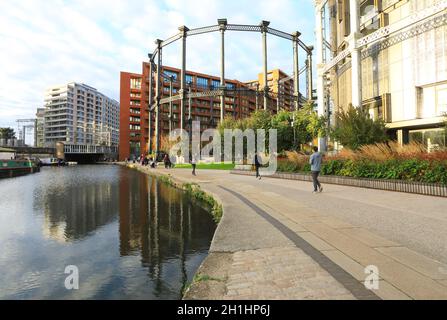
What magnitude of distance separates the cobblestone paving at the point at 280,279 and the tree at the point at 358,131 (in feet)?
48.8

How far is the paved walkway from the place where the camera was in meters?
2.93

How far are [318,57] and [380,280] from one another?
33.8 m

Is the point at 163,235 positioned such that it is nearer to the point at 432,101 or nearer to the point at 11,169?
the point at 432,101

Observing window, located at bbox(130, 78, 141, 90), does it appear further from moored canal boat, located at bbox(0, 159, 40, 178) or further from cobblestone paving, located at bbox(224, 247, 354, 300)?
cobblestone paving, located at bbox(224, 247, 354, 300)

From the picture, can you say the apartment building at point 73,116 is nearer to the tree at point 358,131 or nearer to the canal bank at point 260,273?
the tree at point 358,131

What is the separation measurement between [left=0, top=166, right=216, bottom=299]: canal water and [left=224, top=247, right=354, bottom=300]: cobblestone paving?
113 centimetres

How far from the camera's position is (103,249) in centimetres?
605

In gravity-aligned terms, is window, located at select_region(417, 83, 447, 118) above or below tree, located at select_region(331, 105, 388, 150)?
above


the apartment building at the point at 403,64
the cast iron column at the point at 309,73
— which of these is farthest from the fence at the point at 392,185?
the cast iron column at the point at 309,73

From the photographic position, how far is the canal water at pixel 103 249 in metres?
4.25

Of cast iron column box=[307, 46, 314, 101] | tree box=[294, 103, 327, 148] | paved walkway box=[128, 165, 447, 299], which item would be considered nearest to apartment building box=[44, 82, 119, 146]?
cast iron column box=[307, 46, 314, 101]
